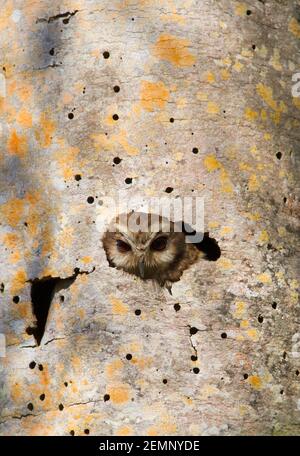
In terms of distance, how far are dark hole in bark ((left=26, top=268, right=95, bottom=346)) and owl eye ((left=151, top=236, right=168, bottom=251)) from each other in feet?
1.00

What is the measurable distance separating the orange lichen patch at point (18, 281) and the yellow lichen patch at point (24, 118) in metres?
0.47

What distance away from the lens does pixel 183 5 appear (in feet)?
10.6

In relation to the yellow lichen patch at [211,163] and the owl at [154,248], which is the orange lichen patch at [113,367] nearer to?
the owl at [154,248]

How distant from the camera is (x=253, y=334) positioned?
2.99 metres

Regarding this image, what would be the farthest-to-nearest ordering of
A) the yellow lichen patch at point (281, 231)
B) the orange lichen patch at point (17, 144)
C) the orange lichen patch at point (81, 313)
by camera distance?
1. the orange lichen patch at point (17, 144)
2. the yellow lichen patch at point (281, 231)
3. the orange lichen patch at point (81, 313)

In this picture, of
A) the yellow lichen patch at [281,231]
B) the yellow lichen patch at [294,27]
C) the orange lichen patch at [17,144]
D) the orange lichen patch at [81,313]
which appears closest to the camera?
the orange lichen patch at [81,313]

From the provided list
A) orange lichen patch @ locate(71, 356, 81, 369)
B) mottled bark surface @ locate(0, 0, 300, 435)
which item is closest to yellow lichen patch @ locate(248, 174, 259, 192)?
mottled bark surface @ locate(0, 0, 300, 435)

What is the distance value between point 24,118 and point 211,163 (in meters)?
0.62

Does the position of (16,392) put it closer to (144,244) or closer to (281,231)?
(144,244)

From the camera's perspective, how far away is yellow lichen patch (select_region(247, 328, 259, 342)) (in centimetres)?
299

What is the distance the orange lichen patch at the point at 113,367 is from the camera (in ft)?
9.64

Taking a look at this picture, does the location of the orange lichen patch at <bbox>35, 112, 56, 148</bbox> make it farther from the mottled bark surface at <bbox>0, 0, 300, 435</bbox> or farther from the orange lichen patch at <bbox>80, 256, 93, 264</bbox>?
the orange lichen patch at <bbox>80, 256, 93, 264</bbox>

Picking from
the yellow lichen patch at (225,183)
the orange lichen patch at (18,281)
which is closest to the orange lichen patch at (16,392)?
the orange lichen patch at (18,281)

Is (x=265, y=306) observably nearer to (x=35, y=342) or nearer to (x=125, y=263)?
(x=125, y=263)
